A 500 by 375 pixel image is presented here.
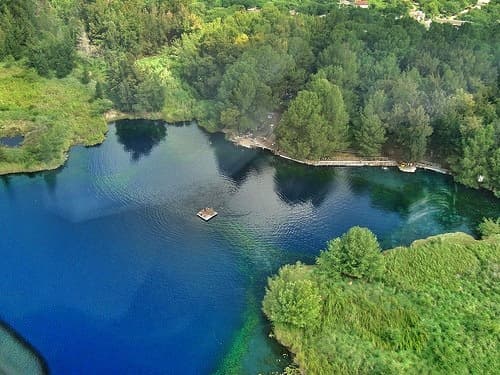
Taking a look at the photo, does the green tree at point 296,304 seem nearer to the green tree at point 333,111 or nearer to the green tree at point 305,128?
the green tree at point 305,128

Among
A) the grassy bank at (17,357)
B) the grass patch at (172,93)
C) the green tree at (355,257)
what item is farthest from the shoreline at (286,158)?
the grassy bank at (17,357)

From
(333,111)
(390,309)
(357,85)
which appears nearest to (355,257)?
(390,309)

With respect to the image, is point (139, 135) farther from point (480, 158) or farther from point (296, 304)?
point (480, 158)

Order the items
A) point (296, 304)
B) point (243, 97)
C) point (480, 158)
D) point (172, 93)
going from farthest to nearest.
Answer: point (172, 93) < point (243, 97) < point (480, 158) < point (296, 304)

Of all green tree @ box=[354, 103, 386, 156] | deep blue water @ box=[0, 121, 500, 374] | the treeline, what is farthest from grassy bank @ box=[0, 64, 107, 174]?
green tree @ box=[354, 103, 386, 156]

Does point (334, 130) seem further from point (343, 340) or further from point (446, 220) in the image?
point (343, 340)

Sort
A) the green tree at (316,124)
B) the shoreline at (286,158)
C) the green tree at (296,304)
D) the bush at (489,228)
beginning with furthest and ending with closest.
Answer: the shoreline at (286,158) → the green tree at (316,124) → the bush at (489,228) → the green tree at (296,304)

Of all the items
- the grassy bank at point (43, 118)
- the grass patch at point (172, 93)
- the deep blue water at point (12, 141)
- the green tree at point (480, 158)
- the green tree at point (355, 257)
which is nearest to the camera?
the green tree at point (355, 257)
